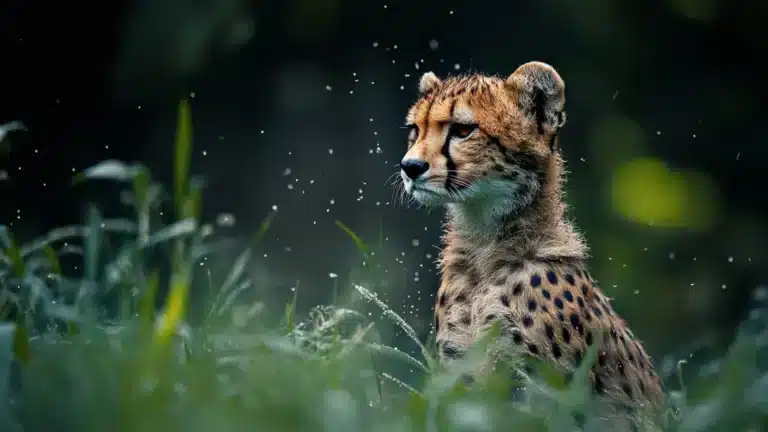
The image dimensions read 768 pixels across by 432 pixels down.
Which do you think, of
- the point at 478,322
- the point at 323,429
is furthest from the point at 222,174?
the point at 323,429

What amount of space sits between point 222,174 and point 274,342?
22.9 ft

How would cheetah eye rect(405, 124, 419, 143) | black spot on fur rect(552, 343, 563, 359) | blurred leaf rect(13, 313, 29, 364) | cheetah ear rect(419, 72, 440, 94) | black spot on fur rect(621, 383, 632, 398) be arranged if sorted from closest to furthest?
blurred leaf rect(13, 313, 29, 364), black spot on fur rect(552, 343, 563, 359), black spot on fur rect(621, 383, 632, 398), cheetah eye rect(405, 124, 419, 143), cheetah ear rect(419, 72, 440, 94)

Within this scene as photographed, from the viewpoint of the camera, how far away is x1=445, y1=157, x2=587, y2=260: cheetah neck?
13.7 ft

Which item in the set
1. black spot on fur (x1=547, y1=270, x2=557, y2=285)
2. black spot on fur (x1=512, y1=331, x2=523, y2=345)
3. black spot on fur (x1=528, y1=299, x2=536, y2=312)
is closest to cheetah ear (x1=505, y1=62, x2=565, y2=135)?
black spot on fur (x1=547, y1=270, x2=557, y2=285)

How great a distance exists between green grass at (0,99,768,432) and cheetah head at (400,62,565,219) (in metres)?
0.58

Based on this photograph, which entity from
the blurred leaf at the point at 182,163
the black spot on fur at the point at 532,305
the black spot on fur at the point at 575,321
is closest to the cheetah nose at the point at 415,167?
the black spot on fur at the point at 532,305

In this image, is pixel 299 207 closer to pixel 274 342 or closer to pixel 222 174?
pixel 222 174

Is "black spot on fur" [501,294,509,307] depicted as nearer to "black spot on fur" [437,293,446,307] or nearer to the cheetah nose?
"black spot on fur" [437,293,446,307]

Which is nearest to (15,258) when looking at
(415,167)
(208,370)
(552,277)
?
(208,370)

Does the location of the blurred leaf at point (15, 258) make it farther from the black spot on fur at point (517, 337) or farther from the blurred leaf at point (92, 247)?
the black spot on fur at point (517, 337)

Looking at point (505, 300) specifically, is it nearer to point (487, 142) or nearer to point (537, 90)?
point (487, 142)

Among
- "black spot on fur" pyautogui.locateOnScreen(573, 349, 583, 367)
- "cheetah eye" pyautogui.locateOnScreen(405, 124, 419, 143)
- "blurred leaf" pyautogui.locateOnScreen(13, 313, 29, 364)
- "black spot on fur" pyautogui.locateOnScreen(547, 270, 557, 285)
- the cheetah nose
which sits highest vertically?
"cheetah eye" pyautogui.locateOnScreen(405, 124, 419, 143)

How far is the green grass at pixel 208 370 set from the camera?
2.51m

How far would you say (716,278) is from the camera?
959cm
